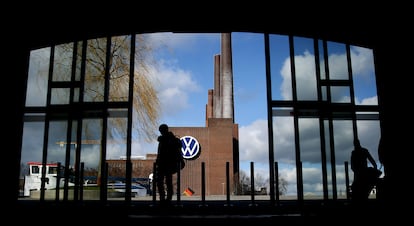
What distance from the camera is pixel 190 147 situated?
3325 centimetres

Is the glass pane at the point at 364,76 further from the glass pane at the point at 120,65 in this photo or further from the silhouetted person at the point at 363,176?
the glass pane at the point at 120,65

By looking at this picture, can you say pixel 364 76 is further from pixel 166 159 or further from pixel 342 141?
pixel 166 159

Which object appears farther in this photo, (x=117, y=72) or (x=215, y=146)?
(x=215, y=146)

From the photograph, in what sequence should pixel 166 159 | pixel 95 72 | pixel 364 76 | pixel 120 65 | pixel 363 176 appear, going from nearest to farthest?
pixel 363 176
pixel 166 159
pixel 364 76
pixel 95 72
pixel 120 65

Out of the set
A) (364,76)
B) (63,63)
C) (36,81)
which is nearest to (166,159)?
(63,63)

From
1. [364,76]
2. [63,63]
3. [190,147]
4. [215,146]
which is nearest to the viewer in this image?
[63,63]

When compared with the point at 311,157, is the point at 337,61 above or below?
above

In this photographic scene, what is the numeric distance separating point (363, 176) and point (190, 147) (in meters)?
26.2

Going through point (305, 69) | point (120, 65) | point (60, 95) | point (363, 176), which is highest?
point (120, 65)

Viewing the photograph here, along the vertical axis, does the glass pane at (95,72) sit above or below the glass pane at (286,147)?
→ above

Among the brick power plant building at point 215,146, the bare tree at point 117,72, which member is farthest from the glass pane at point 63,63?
the brick power plant building at point 215,146

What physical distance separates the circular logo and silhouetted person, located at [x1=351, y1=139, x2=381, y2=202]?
2580cm

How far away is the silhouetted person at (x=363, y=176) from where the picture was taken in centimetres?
747

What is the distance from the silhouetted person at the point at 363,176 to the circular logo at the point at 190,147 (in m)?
25.8
